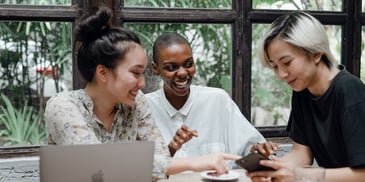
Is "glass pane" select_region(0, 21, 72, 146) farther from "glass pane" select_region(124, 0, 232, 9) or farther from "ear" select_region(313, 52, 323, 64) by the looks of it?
"ear" select_region(313, 52, 323, 64)

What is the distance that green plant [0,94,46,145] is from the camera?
2146 millimetres

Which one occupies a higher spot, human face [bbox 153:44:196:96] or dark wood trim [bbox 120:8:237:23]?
dark wood trim [bbox 120:8:237:23]

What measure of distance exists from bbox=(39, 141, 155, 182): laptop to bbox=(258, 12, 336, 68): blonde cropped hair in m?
0.63

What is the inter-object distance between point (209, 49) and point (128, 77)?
1.04m

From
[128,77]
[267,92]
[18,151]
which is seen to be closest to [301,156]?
[128,77]

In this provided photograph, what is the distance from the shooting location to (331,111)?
4.75 ft

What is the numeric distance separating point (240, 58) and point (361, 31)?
2.60 feet

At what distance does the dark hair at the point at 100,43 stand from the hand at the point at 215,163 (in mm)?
429

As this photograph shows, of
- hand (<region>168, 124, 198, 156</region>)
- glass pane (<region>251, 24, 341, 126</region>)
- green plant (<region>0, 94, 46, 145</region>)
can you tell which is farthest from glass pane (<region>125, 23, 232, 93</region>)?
hand (<region>168, 124, 198, 156</region>)

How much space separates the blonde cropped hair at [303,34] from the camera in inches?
55.6

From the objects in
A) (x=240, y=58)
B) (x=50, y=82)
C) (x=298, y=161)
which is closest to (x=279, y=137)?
(x=240, y=58)

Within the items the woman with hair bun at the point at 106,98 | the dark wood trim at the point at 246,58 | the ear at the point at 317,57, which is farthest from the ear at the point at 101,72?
the dark wood trim at the point at 246,58

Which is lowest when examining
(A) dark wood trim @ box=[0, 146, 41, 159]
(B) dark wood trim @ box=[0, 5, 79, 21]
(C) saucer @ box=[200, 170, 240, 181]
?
(A) dark wood trim @ box=[0, 146, 41, 159]

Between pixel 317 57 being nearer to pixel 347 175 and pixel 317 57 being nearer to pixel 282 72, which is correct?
pixel 282 72
